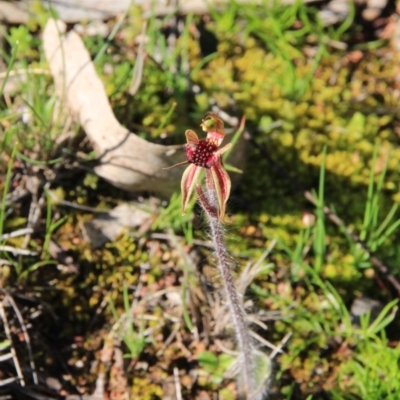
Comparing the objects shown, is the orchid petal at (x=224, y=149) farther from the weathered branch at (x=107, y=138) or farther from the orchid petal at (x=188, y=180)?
the weathered branch at (x=107, y=138)

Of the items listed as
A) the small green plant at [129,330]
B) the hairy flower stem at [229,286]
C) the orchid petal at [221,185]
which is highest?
the orchid petal at [221,185]

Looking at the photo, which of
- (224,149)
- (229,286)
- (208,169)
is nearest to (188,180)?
(208,169)

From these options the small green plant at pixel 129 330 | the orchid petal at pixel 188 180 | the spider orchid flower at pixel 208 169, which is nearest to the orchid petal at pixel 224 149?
the spider orchid flower at pixel 208 169

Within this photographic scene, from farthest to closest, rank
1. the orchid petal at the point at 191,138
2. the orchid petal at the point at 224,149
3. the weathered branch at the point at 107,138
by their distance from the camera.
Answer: the weathered branch at the point at 107,138
the orchid petal at the point at 191,138
the orchid petal at the point at 224,149

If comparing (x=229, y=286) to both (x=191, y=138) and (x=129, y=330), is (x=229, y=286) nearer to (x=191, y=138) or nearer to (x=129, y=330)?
(x=191, y=138)

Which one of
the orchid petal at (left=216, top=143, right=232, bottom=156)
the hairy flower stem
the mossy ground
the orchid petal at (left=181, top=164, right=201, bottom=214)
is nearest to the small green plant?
the mossy ground
